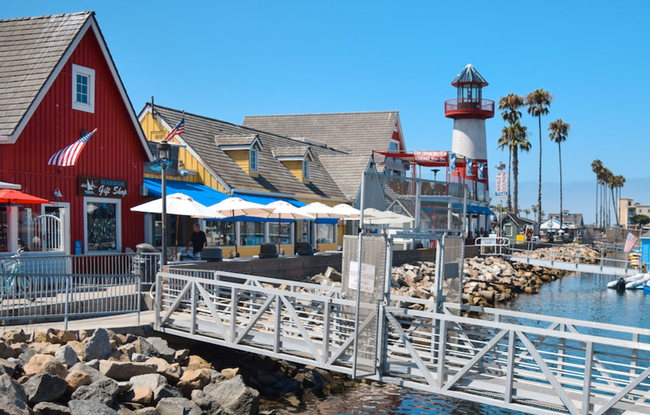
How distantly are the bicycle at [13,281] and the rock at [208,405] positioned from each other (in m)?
4.00

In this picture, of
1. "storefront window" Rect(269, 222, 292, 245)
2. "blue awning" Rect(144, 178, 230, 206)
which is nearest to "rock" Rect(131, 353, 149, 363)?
"blue awning" Rect(144, 178, 230, 206)

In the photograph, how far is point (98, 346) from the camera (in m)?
11.0

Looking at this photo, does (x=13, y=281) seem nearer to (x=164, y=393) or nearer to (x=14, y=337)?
(x=14, y=337)

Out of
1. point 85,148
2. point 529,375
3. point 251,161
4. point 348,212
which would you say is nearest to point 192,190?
point 251,161

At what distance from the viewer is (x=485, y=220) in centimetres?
5609

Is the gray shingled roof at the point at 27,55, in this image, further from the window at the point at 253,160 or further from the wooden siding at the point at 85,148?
the window at the point at 253,160

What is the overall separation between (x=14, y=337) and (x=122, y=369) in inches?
88.0

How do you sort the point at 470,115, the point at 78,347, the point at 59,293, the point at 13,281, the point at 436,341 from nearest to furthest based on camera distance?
the point at 436,341 < the point at 78,347 < the point at 13,281 < the point at 59,293 < the point at 470,115

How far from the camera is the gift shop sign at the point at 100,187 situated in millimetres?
19072

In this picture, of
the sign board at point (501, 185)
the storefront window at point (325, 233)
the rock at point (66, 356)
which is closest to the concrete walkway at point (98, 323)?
the rock at point (66, 356)

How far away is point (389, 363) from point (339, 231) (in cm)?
2696

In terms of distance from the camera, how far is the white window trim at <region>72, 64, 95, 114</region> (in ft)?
62.8

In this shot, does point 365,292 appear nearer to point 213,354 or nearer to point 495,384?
point 495,384

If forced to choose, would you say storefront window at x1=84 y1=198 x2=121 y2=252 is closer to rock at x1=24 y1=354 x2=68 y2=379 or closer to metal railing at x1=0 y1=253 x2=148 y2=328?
metal railing at x1=0 y1=253 x2=148 y2=328
